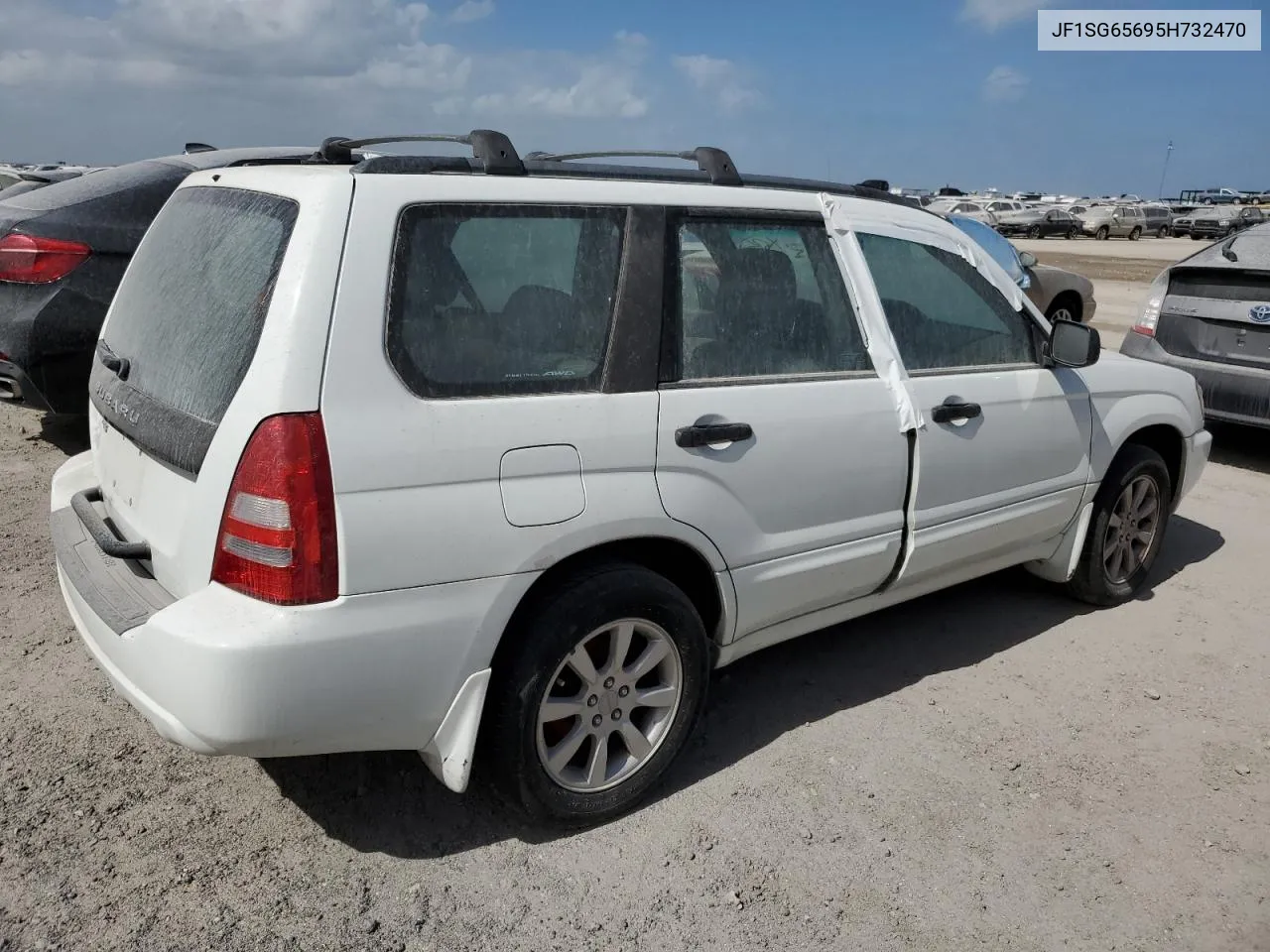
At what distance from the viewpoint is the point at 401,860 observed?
279cm

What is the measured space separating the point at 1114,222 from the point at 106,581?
50.9m

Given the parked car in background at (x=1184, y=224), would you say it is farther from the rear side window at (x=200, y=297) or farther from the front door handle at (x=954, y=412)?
the rear side window at (x=200, y=297)

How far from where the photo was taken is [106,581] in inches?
108

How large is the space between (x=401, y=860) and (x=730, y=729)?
122 centimetres

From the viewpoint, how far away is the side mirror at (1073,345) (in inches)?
152

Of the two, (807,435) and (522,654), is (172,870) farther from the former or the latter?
(807,435)

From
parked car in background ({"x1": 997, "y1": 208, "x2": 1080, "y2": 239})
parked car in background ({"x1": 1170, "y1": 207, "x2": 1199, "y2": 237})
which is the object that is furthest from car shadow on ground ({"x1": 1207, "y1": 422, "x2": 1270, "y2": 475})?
parked car in background ({"x1": 1170, "y1": 207, "x2": 1199, "y2": 237})

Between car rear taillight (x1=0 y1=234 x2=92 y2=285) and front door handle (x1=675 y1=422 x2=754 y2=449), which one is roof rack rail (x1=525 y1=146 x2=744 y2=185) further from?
car rear taillight (x1=0 y1=234 x2=92 y2=285)

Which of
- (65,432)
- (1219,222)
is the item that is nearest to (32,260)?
(65,432)

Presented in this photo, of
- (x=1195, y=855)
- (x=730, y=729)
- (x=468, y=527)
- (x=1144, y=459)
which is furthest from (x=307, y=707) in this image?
(x=1144, y=459)

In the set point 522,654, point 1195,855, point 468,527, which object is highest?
point 468,527

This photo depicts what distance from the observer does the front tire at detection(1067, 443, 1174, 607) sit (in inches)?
175

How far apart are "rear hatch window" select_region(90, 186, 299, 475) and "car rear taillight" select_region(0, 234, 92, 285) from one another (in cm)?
267

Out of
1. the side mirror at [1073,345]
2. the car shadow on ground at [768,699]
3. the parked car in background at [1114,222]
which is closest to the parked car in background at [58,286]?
the car shadow on ground at [768,699]
